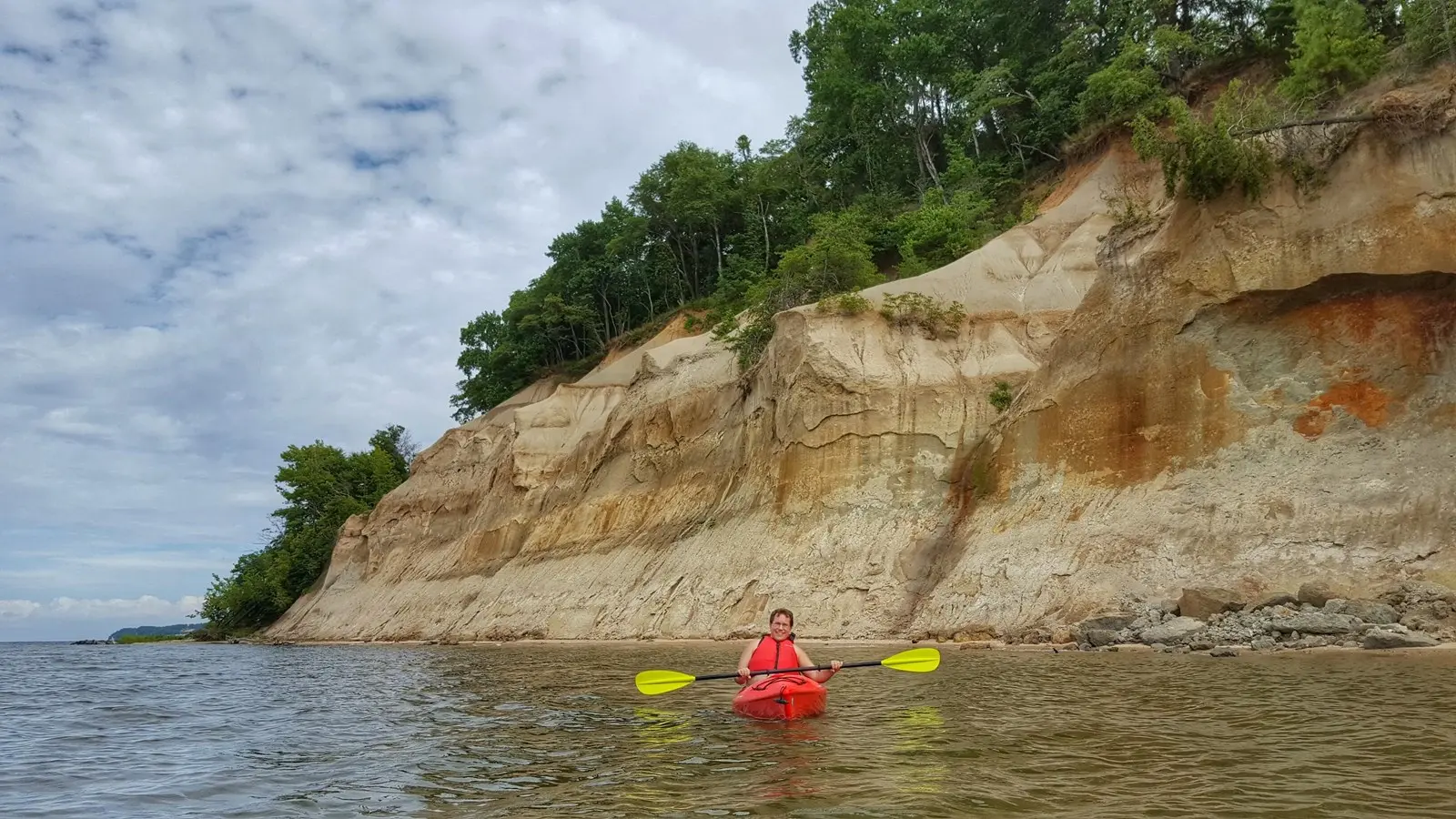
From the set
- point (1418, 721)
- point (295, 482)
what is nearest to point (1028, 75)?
point (1418, 721)

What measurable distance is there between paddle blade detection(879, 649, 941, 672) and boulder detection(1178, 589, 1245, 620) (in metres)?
5.89

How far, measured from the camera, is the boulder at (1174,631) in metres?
15.8

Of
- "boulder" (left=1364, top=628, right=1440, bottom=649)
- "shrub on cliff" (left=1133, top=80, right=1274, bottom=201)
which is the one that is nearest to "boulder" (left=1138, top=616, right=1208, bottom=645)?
"boulder" (left=1364, top=628, right=1440, bottom=649)

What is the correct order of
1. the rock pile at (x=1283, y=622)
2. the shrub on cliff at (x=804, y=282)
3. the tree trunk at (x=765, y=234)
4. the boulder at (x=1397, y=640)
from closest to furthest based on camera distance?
the boulder at (x=1397, y=640) < the rock pile at (x=1283, y=622) < the shrub on cliff at (x=804, y=282) < the tree trunk at (x=765, y=234)

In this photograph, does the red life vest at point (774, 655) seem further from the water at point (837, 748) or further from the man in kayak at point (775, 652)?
the water at point (837, 748)

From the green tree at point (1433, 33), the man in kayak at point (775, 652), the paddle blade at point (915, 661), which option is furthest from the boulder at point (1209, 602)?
the green tree at point (1433, 33)

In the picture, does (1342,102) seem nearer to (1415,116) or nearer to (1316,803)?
(1415,116)

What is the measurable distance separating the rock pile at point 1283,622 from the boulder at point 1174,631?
0.01m

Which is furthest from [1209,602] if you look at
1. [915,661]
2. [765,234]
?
[765,234]

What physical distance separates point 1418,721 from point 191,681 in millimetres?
23687

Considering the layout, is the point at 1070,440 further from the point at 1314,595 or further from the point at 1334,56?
the point at 1334,56

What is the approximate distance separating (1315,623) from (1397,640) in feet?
4.28

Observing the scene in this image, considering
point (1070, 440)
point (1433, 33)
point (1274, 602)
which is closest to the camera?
point (1274, 602)

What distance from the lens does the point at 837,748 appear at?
8.85 metres
